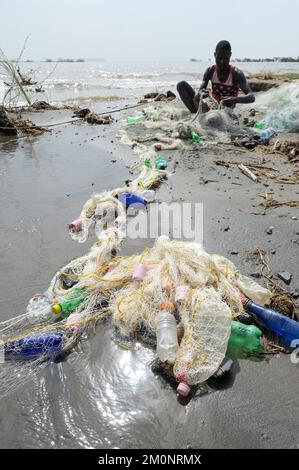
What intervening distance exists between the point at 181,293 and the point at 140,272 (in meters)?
0.49

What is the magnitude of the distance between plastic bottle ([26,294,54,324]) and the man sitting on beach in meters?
6.88

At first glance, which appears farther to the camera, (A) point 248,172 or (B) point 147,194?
(A) point 248,172

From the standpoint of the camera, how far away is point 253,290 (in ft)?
9.29

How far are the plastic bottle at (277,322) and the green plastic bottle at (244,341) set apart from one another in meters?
0.16

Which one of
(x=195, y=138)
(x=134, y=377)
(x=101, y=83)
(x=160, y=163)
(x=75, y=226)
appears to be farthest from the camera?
(x=101, y=83)

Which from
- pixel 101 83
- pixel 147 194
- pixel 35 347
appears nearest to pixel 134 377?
pixel 35 347

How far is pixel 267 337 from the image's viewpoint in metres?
2.54

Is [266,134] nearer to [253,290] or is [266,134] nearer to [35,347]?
[253,290]

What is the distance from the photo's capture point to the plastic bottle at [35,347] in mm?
2445

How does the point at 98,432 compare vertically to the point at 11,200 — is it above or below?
below

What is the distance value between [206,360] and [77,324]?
3.49 ft

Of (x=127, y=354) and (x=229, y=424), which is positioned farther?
(x=127, y=354)
